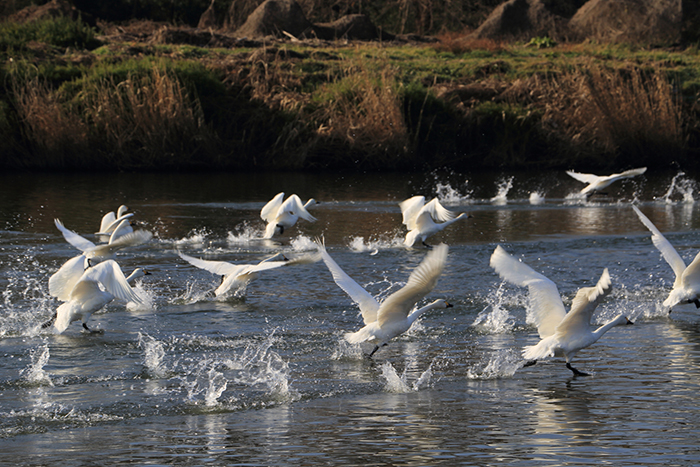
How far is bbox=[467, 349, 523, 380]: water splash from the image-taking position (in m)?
7.48

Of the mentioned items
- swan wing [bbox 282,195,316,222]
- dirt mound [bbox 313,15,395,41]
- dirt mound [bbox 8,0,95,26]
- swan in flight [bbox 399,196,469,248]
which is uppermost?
dirt mound [bbox 8,0,95,26]

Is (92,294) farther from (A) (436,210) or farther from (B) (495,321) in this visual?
(A) (436,210)

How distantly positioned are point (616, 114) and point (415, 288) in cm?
1955

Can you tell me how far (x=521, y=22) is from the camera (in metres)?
39.8

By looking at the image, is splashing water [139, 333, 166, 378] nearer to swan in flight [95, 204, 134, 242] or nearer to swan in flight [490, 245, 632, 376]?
swan in flight [490, 245, 632, 376]

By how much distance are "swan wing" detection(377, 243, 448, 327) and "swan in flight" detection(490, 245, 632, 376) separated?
0.68 m

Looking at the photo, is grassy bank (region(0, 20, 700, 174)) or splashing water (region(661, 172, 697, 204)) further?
grassy bank (region(0, 20, 700, 174))

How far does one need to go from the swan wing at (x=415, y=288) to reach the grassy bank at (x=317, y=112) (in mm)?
16942

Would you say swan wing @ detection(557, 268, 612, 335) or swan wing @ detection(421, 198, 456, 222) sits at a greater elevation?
swan wing @ detection(421, 198, 456, 222)

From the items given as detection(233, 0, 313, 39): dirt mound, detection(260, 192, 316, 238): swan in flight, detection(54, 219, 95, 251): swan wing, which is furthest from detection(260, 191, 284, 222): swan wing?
detection(233, 0, 313, 39): dirt mound

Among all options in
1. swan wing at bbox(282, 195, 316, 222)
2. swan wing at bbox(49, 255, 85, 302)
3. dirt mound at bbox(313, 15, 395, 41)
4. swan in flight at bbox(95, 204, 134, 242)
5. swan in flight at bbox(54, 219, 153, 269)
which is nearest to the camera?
swan wing at bbox(49, 255, 85, 302)

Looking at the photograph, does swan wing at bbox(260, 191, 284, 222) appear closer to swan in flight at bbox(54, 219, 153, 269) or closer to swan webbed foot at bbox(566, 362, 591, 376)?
swan in flight at bbox(54, 219, 153, 269)

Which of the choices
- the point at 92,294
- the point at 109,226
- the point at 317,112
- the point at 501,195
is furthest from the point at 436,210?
the point at 317,112

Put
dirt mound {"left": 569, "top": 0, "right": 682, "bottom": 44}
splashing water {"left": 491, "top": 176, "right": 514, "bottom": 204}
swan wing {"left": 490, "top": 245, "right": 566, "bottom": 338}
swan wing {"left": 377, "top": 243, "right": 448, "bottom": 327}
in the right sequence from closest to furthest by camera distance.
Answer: swan wing {"left": 377, "top": 243, "right": 448, "bottom": 327} → swan wing {"left": 490, "top": 245, "right": 566, "bottom": 338} → splashing water {"left": 491, "top": 176, "right": 514, "bottom": 204} → dirt mound {"left": 569, "top": 0, "right": 682, "bottom": 44}
